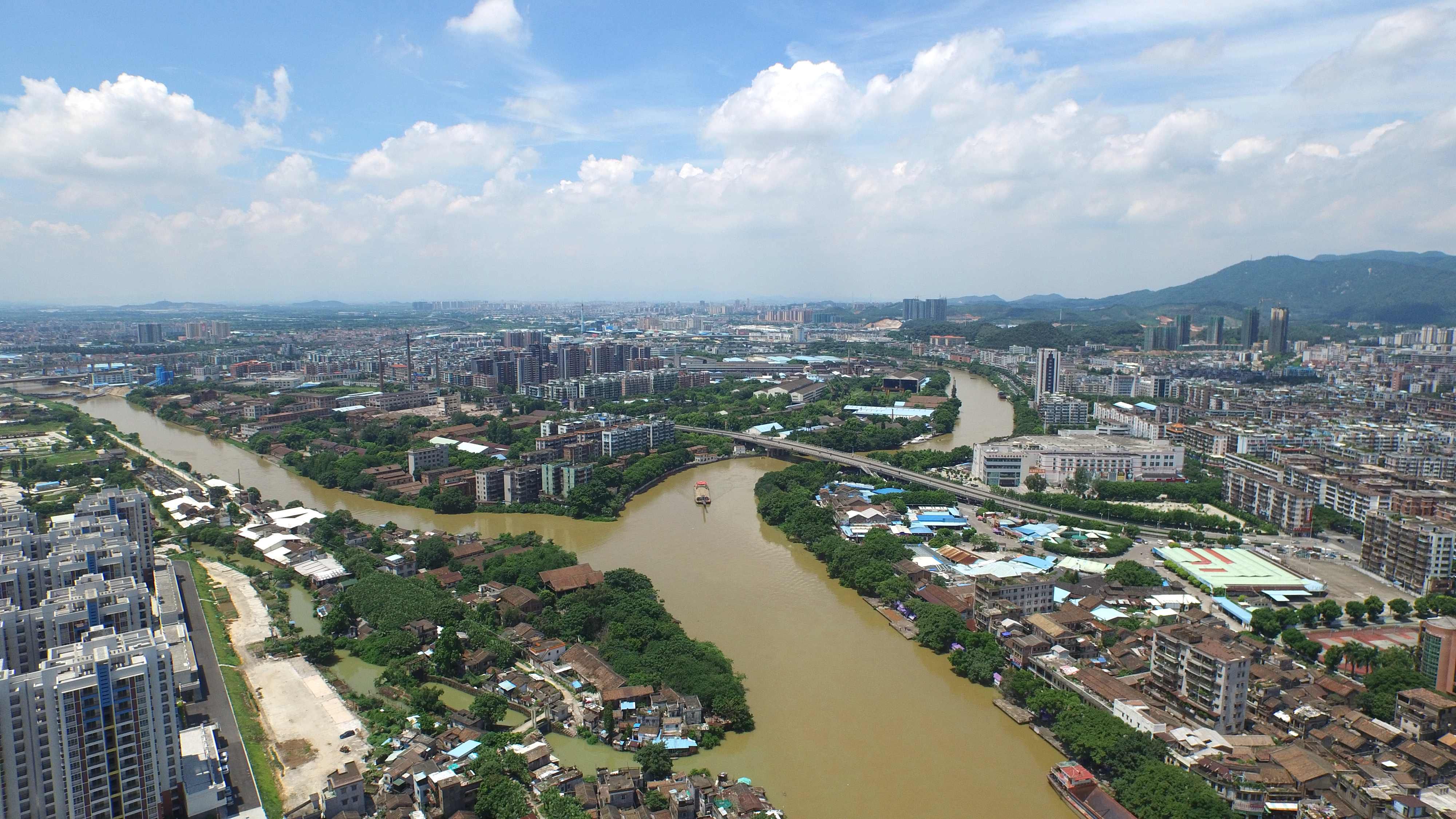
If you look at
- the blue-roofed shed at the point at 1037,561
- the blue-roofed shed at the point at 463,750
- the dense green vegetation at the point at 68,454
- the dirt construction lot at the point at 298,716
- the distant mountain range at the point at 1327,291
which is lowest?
the dirt construction lot at the point at 298,716

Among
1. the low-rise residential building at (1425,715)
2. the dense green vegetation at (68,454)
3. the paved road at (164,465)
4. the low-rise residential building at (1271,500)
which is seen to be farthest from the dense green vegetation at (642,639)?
the dense green vegetation at (68,454)

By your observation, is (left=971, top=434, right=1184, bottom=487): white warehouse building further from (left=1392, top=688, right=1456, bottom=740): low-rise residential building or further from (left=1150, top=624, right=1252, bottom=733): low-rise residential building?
(left=1392, top=688, right=1456, bottom=740): low-rise residential building

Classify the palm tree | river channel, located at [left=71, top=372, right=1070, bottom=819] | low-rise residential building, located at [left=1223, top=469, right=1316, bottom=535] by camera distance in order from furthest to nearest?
low-rise residential building, located at [left=1223, top=469, right=1316, bottom=535], the palm tree, river channel, located at [left=71, top=372, right=1070, bottom=819]

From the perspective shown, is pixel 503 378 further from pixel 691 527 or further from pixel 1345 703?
pixel 1345 703

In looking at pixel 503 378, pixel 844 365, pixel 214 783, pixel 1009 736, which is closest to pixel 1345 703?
pixel 1009 736

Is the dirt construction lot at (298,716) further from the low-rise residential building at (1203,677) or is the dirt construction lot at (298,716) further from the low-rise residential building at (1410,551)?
the low-rise residential building at (1410,551)

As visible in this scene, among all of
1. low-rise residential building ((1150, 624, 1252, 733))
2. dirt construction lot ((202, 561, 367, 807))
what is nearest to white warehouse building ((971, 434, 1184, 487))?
low-rise residential building ((1150, 624, 1252, 733))
